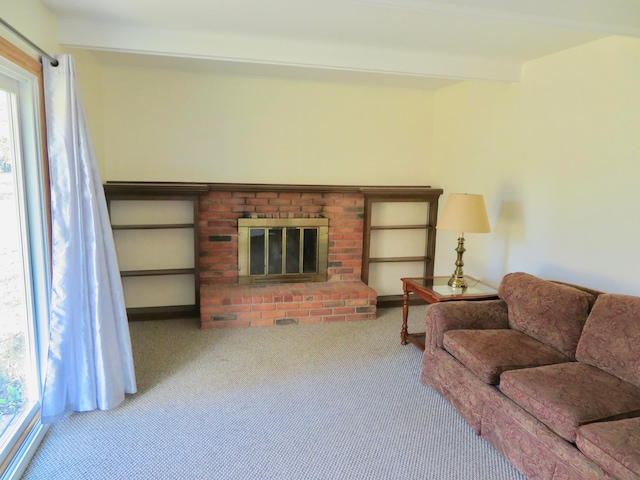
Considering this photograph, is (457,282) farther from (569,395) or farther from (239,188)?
(239,188)

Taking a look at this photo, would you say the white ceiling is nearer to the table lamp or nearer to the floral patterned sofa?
the table lamp

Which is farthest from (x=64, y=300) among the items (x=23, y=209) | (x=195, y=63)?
(x=195, y=63)

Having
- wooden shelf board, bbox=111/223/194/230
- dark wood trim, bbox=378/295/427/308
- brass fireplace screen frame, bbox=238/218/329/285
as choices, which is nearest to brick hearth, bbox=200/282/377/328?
brass fireplace screen frame, bbox=238/218/329/285

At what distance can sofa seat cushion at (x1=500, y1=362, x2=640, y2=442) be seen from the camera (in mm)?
1920

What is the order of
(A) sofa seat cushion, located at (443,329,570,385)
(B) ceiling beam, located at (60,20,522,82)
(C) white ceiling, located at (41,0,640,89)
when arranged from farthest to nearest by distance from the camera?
(B) ceiling beam, located at (60,20,522,82) → (A) sofa seat cushion, located at (443,329,570,385) → (C) white ceiling, located at (41,0,640,89)

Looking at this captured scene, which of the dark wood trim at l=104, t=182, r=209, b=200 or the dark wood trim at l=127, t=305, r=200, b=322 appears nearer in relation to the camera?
the dark wood trim at l=104, t=182, r=209, b=200

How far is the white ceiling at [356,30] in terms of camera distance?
2299mm

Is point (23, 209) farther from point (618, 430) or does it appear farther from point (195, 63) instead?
point (618, 430)

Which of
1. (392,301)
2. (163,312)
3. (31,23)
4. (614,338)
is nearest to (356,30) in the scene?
(31,23)

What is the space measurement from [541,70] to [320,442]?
309 centimetres

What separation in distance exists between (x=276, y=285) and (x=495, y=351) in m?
2.41

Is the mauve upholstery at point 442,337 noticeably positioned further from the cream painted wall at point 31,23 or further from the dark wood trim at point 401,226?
the cream painted wall at point 31,23

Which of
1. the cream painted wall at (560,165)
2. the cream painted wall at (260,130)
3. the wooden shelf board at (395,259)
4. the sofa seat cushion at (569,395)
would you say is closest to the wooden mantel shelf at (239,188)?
the cream painted wall at (260,130)

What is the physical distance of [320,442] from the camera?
236 cm
